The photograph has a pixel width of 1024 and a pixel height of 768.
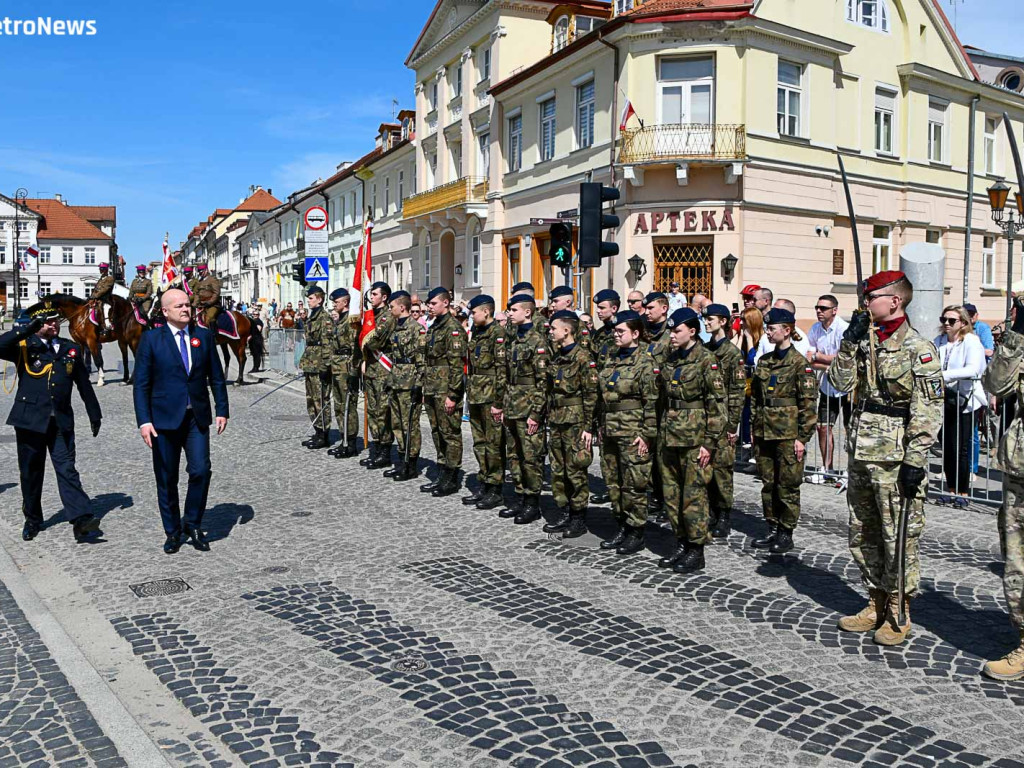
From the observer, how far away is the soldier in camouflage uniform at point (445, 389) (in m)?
9.46

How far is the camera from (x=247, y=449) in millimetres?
12141

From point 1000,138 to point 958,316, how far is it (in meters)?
25.5

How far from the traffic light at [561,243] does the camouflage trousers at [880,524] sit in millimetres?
7740

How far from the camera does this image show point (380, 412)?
10.9 metres

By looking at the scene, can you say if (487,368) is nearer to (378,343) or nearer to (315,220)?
(378,343)

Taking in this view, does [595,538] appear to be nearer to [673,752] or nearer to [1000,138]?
[673,752]

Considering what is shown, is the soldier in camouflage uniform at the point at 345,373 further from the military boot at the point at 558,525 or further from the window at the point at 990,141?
the window at the point at 990,141

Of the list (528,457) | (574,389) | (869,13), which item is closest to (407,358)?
(528,457)

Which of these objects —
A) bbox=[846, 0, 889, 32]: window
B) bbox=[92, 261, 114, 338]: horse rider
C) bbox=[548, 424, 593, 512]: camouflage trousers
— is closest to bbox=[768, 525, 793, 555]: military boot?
bbox=[548, 424, 593, 512]: camouflage trousers

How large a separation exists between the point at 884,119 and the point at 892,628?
24.6 metres

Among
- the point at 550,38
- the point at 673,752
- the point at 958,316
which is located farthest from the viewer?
the point at 550,38

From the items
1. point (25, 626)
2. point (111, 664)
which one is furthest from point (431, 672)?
point (25, 626)

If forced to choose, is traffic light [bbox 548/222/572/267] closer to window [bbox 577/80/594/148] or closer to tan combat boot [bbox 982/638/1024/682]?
tan combat boot [bbox 982/638/1024/682]

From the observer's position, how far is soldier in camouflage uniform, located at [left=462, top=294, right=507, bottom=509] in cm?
Result: 883
